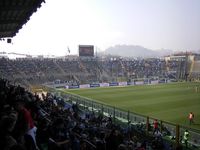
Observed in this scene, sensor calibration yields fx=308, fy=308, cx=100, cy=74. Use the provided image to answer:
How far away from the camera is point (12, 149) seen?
3.41 m

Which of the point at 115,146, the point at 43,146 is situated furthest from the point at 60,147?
the point at 115,146

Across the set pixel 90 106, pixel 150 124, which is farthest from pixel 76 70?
pixel 150 124

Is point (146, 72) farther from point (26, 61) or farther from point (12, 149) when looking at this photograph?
point (12, 149)

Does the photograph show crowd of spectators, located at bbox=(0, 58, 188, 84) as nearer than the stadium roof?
No

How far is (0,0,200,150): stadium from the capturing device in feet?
19.8

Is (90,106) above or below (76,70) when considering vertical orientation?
below

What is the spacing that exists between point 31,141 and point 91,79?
203ft

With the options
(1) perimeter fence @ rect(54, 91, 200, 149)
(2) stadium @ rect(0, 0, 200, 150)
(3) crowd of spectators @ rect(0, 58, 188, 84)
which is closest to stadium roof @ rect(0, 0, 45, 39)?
(2) stadium @ rect(0, 0, 200, 150)

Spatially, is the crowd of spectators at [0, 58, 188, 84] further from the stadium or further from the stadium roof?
the stadium roof

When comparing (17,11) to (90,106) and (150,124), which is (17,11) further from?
(90,106)

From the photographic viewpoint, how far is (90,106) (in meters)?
27.6

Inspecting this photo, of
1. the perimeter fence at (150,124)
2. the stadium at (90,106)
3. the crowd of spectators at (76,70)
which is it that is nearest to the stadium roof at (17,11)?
the stadium at (90,106)

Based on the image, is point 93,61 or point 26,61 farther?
point 93,61

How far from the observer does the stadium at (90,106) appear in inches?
237
